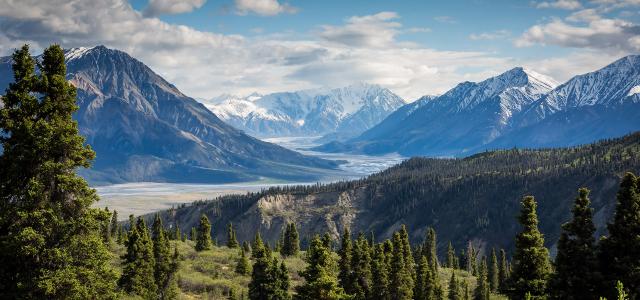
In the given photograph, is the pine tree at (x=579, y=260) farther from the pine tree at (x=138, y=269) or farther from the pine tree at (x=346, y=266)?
the pine tree at (x=138, y=269)

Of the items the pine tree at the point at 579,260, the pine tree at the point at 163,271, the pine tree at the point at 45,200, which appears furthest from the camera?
the pine tree at the point at 163,271

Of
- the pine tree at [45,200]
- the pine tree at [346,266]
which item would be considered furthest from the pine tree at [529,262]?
the pine tree at [346,266]

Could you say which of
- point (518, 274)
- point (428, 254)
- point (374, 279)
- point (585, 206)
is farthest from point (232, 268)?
point (585, 206)

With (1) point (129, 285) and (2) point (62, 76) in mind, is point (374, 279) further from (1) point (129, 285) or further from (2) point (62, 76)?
(2) point (62, 76)

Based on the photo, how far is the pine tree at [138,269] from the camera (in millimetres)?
64500

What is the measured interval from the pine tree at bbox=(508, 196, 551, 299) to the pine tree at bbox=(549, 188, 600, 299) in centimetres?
345

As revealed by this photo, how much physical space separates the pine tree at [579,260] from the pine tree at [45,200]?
26.0 metres

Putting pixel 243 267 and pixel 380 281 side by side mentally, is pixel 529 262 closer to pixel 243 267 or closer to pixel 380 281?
pixel 380 281

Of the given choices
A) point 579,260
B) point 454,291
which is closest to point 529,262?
point 579,260

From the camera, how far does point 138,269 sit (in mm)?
66000

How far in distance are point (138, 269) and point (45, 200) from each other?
40.9 metres

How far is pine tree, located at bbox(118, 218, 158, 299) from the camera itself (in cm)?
6450

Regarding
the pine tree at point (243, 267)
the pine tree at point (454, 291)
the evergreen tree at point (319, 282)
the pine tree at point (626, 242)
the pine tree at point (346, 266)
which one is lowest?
the pine tree at point (454, 291)

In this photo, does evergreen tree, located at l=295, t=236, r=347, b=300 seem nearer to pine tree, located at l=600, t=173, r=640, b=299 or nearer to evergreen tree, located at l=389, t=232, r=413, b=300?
pine tree, located at l=600, t=173, r=640, b=299
